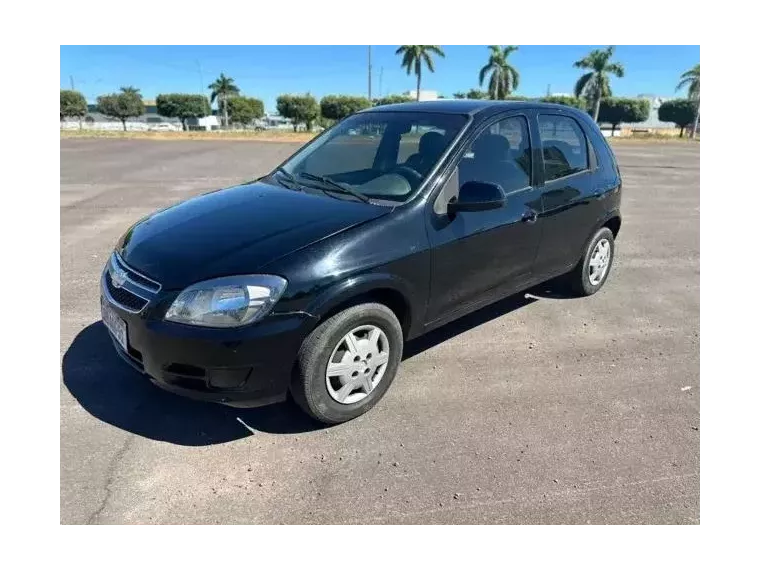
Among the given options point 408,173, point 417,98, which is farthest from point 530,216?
point 417,98

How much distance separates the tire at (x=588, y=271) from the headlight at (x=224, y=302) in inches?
133

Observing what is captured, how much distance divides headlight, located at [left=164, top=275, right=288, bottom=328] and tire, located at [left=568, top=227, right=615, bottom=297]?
11.1ft

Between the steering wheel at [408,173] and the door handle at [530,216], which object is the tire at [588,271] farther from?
the steering wheel at [408,173]

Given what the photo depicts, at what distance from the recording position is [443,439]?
9.63ft

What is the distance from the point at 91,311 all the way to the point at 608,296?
485 centimetres

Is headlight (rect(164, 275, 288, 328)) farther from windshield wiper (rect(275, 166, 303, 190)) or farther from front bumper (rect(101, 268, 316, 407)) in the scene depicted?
windshield wiper (rect(275, 166, 303, 190))

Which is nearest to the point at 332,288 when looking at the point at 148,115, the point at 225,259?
the point at 225,259

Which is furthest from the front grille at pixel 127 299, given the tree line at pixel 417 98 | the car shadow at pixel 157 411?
the tree line at pixel 417 98

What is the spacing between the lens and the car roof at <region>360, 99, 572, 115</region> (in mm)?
3836

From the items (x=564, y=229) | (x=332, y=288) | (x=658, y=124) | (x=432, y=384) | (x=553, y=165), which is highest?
(x=658, y=124)

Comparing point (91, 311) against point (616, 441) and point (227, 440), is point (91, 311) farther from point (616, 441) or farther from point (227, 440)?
point (616, 441)

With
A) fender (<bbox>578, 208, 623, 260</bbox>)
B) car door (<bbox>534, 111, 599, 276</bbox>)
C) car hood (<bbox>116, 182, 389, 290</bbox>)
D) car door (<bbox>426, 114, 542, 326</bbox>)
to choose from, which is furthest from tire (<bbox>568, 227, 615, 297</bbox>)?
car hood (<bbox>116, 182, 389, 290</bbox>)

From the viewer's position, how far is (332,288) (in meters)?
2.74

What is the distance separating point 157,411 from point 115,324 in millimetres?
582
